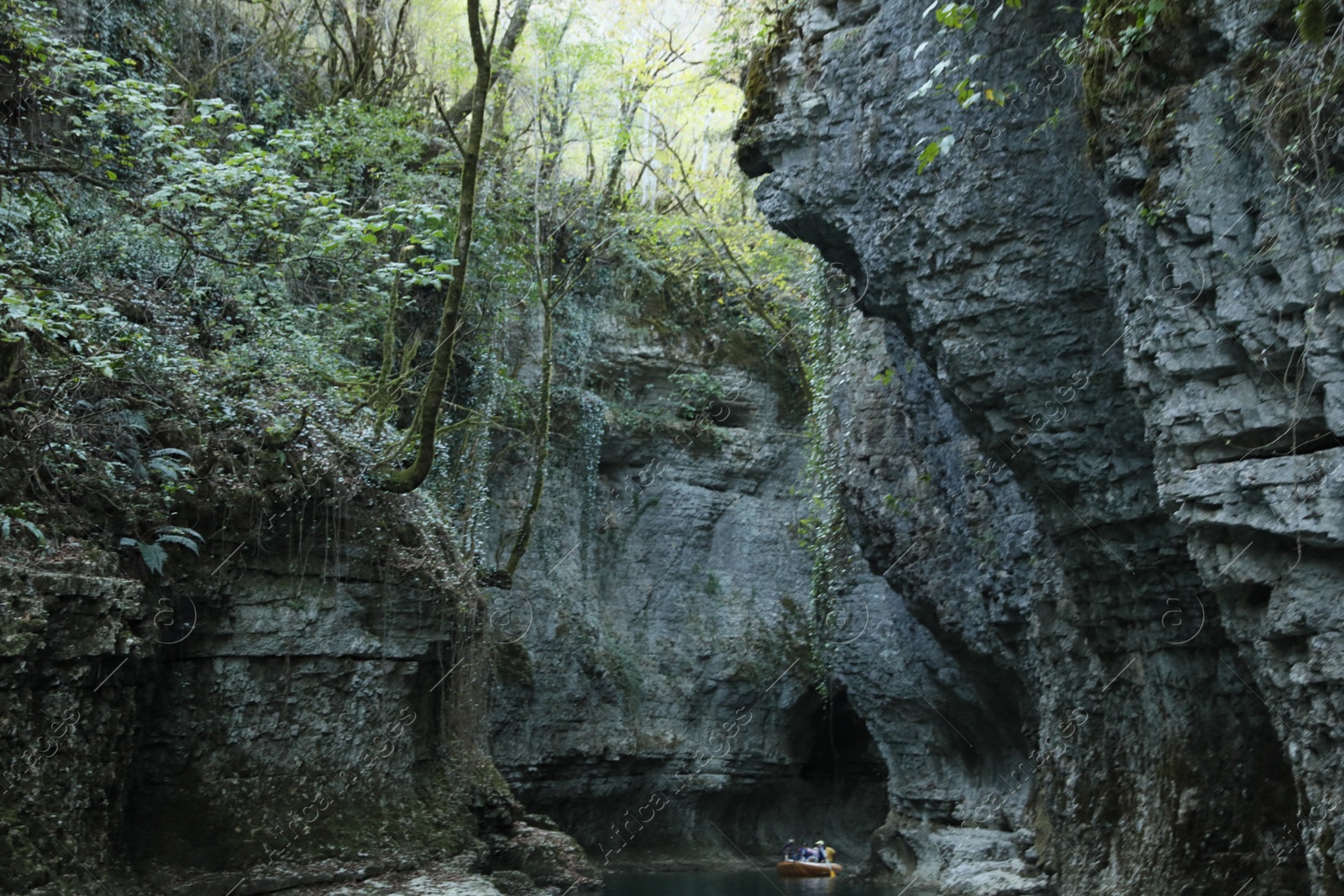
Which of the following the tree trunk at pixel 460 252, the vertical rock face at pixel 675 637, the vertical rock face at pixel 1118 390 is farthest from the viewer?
the vertical rock face at pixel 675 637

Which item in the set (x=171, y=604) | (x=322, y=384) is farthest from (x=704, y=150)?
(x=171, y=604)

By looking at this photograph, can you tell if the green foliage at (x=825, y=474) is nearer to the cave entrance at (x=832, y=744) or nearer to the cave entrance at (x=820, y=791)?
the cave entrance at (x=832, y=744)

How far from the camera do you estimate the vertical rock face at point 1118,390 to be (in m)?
5.64

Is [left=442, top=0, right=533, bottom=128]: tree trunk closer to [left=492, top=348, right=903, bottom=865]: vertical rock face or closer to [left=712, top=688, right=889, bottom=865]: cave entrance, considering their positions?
[left=492, top=348, right=903, bottom=865]: vertical rock face

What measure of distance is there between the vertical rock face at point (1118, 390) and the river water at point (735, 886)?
4700 millimetres

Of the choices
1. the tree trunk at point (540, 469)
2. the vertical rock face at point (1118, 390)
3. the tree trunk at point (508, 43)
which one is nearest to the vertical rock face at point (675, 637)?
the tree trunk at point (540, 469)

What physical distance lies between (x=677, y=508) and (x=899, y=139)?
11841 mm

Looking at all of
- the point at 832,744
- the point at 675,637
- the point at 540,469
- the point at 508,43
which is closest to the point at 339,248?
the point at 540,469

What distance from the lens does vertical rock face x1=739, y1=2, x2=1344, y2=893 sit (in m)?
5.64

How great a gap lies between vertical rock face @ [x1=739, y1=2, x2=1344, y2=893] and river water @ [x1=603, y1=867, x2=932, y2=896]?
4700 millimetres

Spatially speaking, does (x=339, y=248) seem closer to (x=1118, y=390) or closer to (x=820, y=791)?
(x=1118, y=390)

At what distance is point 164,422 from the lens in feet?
30.6

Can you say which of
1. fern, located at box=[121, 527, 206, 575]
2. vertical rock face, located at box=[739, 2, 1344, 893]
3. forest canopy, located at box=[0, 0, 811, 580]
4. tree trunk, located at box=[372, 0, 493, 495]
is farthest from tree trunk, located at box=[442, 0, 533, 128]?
fern, located at box=[121, 527, 206, 575]

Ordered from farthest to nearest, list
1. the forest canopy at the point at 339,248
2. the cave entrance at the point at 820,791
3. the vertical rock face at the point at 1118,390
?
the cave entrance at the point at 820,791, the forest canopy at the point at 339,248, the vertical rock face at the point at 1118,390
